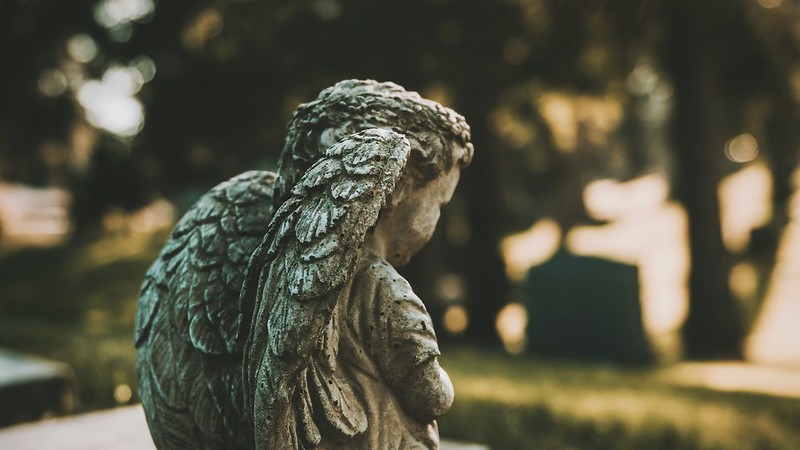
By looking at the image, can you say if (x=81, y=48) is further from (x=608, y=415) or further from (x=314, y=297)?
(x=314, y=297)

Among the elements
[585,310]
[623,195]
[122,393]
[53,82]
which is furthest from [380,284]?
[623,195]

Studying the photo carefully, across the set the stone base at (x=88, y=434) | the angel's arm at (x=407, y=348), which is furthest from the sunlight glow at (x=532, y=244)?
the angel's arm at (x=407, y=348)

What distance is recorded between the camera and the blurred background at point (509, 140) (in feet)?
24.3

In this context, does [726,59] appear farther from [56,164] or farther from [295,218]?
[56,164]

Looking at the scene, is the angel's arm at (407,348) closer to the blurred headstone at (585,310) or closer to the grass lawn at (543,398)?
the grass lawn at (543,398)

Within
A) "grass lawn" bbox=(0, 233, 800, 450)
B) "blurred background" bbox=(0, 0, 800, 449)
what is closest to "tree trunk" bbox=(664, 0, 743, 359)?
"blurred background" bbox=(0, 0, 800, 449)

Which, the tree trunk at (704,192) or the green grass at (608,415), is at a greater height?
the tree trunk at (704,192)

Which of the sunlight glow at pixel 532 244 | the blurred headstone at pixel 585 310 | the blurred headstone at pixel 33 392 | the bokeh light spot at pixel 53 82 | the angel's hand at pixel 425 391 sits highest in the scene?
the bokeh light spot at pixel 53 82

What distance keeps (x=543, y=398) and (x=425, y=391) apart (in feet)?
14.2

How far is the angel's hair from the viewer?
245 centimetres

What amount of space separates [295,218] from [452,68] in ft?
26.0

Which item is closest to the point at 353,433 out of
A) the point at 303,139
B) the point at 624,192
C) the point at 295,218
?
the point at 295,218

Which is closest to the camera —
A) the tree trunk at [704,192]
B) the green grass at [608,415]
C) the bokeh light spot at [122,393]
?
the green grass at [608,415]

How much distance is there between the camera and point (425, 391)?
2.35 m
